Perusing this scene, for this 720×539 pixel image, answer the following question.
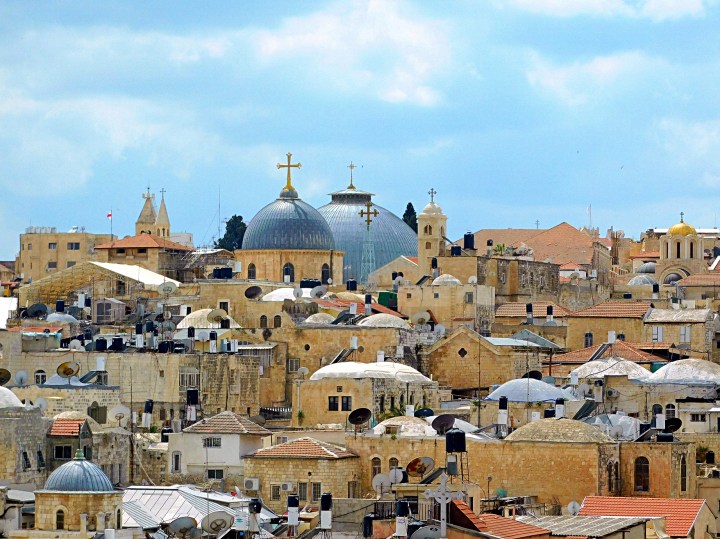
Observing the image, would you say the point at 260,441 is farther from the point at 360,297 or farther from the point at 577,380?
the point at 360,297

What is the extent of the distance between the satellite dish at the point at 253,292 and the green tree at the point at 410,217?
106 feet

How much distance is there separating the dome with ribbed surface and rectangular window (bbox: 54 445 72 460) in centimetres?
718

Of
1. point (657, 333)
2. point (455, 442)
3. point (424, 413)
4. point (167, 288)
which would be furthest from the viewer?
point (167, 288)

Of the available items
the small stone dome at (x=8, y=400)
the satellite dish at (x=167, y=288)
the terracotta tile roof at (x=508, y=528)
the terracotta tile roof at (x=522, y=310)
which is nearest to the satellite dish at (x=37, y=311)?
the satellite dish at (x=167, y=288)

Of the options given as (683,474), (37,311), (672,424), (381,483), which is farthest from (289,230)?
(381,483)

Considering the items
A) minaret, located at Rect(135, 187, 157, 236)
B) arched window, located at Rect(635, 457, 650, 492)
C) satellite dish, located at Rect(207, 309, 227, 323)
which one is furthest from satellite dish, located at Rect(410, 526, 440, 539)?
minaret, located at Rect(135, 187, 157, 236)

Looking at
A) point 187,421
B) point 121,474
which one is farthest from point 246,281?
point 121,474

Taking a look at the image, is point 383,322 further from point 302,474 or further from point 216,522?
point 216,522

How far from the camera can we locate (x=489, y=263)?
8425 cm

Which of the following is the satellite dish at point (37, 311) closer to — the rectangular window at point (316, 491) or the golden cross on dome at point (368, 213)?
the golden cross on dome at point (368, 213)

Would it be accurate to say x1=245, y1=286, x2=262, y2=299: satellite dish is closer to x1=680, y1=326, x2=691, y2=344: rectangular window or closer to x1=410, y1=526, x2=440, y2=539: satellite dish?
x1=680, y1=326, x2=691, y2=344: rectangular window

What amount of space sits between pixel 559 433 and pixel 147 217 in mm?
72187

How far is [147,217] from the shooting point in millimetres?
125250

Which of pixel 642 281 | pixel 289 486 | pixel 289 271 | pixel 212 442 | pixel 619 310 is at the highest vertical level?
pixel 642 281
